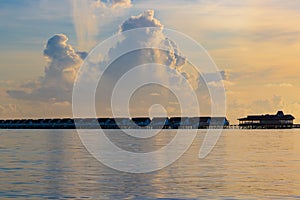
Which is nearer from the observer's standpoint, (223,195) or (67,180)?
Result: (223,195)

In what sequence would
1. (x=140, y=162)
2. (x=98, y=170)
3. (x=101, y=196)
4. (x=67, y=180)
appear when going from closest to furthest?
(x=101, y=196) < (x=67, y=180) < (x=98, y=170) < (x=140, y=162)

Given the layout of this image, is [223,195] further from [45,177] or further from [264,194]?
[45,177]

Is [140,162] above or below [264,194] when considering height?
above

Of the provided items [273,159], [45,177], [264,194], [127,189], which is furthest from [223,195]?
[273,159]

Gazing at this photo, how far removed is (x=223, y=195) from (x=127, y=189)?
4.18 metres

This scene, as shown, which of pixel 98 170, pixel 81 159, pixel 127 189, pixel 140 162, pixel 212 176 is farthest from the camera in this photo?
pixel 81 159

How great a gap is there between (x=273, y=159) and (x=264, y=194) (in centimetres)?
1791

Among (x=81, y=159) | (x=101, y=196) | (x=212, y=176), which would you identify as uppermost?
(x=81, y=159)

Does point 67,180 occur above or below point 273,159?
below

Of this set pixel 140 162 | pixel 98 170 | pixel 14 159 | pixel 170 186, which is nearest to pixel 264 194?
pixel 170 186

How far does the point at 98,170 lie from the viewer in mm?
33156

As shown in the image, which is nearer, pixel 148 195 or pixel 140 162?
pixel 148 195

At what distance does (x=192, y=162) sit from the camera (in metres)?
39.2

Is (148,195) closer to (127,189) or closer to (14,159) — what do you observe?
(127,189)
